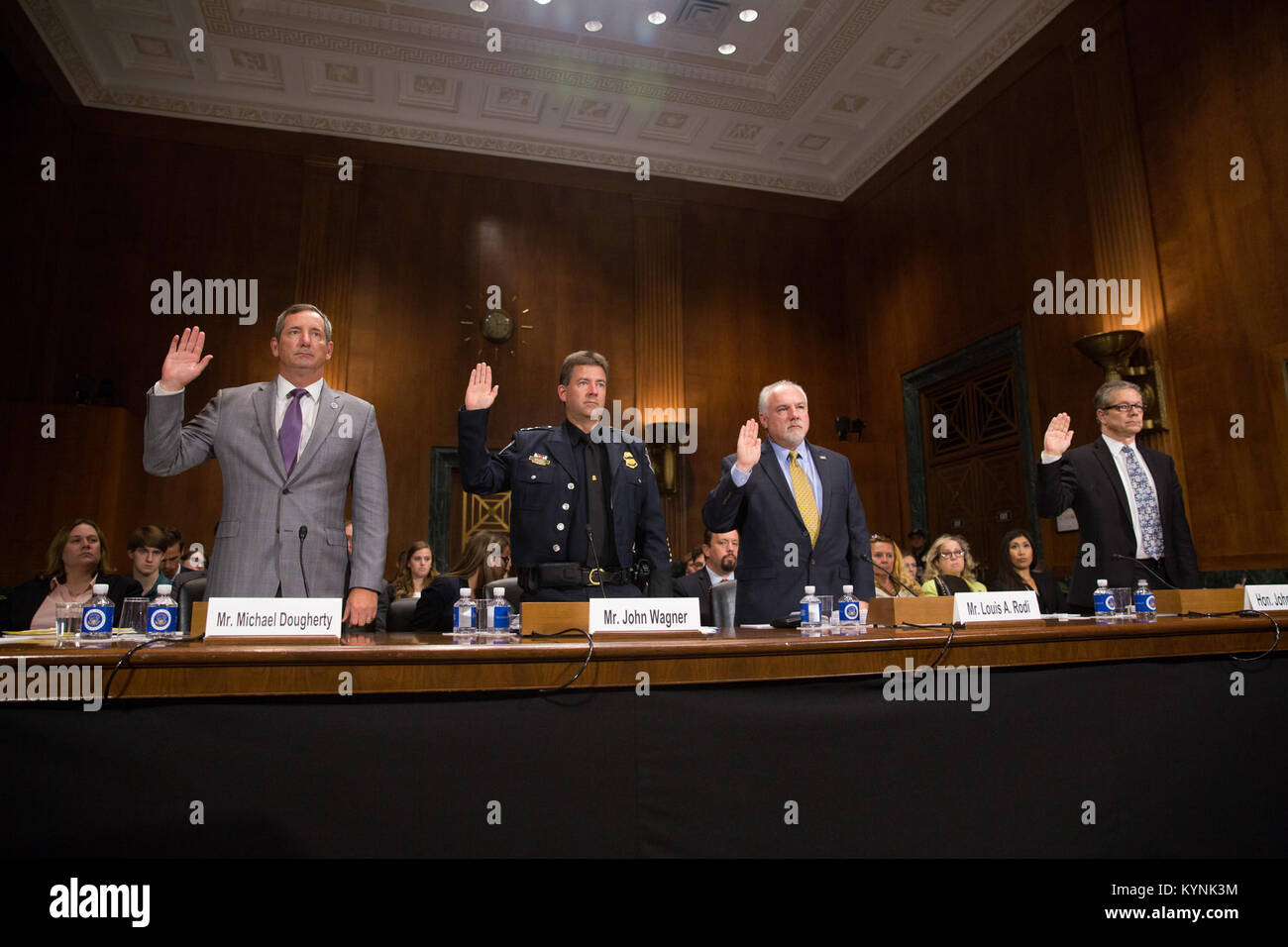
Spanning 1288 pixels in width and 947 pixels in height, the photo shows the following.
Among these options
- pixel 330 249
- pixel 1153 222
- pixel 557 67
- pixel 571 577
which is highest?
pixel 557 67

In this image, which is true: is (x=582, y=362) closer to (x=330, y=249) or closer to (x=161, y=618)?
(x=161, y=618)

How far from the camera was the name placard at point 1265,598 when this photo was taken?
84.7 inches

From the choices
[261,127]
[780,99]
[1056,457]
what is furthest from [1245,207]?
[261,127]

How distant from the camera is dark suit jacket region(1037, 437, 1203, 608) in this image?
2.83 m

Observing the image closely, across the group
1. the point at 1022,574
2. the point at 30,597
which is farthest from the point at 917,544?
the point at 30,597

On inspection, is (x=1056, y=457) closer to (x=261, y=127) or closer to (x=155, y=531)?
(x=155, y=531)

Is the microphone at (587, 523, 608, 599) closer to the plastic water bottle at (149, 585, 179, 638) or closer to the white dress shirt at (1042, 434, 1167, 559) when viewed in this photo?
the plastic water bottle at (149, 585, 179, 638)

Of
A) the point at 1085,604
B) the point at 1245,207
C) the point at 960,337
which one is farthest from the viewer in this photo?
the point at 960,337

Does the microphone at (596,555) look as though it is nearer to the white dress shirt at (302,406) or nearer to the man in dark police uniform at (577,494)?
the man in dark police uniform at (577,494)

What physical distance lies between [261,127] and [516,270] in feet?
7.98

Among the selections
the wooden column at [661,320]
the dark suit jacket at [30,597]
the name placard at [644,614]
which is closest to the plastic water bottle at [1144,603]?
the name placard at [644,614]

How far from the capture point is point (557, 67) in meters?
6.84

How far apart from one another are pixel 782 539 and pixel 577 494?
69 centimetres
